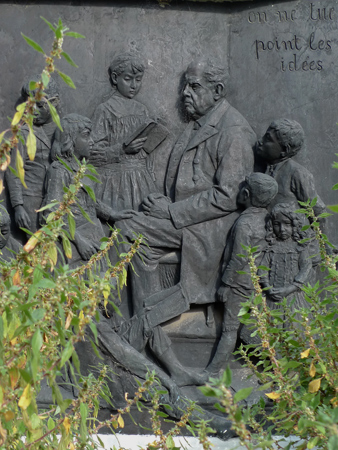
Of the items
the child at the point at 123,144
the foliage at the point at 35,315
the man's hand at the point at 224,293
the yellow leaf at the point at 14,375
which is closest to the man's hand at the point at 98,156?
the child at the point at 123,144

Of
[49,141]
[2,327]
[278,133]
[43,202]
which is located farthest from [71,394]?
[2,327]

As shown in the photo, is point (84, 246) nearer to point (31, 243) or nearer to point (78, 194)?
point (78, 194)

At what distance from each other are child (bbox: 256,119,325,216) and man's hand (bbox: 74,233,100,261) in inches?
50.0

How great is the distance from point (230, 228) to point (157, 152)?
778mm

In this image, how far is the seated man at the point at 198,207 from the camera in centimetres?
540

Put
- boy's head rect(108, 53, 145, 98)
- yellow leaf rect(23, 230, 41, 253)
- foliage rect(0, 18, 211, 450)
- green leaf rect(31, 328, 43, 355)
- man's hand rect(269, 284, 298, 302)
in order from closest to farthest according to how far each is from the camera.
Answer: green leaf rect(31, 328, 43, 355) < foliage rect(0, 18, 211, 450) < yellow leaf rect(23, 230, 41, 253) < man's hand rect(269, 284, 298, 302) < boy's head rect(108, 53, 145, 98)

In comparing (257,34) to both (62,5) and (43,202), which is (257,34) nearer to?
(62,5)

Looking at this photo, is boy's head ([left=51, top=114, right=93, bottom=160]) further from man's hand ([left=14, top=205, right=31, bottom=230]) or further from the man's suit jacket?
the man's suit jacket

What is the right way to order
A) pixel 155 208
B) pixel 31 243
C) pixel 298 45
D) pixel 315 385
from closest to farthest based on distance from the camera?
pixel 31 243
pixel 315 385
pixel 155 208
pixel 298 45

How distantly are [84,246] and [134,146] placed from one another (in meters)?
0.81

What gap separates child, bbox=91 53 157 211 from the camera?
5543 mm

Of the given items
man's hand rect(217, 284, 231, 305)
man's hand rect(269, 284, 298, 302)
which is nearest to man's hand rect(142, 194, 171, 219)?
man's hand rect(217, 284, 231, 305)

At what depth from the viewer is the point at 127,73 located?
559cm

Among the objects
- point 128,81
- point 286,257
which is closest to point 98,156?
point 128,81
